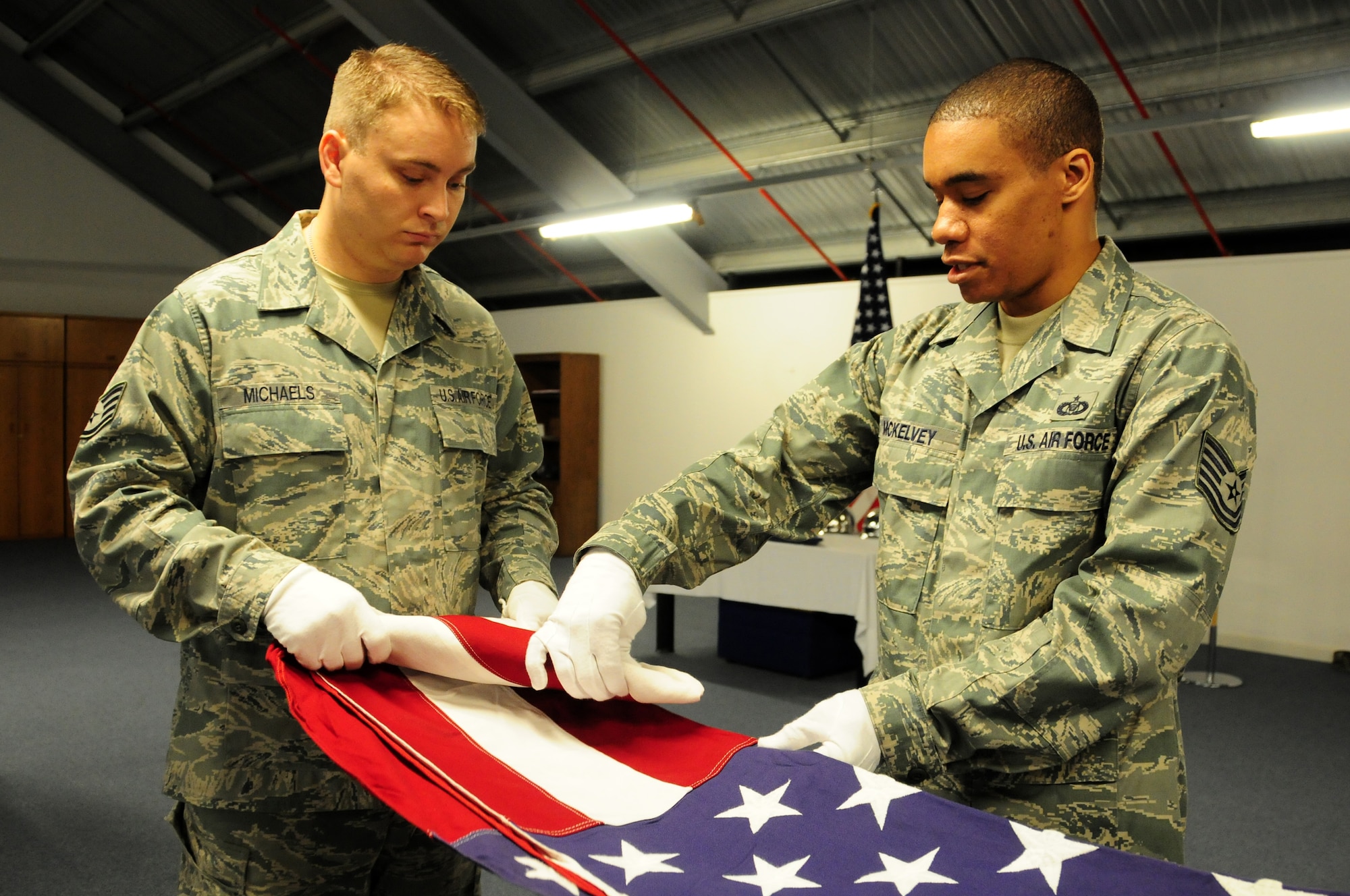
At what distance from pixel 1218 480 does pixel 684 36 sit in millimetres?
5806

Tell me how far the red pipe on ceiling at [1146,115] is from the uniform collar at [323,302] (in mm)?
4260

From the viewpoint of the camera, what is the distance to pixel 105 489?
4.57 ft

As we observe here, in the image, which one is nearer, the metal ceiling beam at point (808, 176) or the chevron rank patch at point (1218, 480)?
the chevron rank patch at point (1218, 480)

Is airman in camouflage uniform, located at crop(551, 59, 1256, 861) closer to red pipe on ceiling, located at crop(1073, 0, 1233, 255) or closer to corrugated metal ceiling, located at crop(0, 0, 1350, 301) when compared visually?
corrugated metal ceiling, located at crop(0, 0, 1350, 301)

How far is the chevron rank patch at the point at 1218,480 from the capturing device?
1172 mm

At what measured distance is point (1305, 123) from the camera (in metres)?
4.30

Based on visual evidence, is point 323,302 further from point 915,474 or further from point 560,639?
point 915,474

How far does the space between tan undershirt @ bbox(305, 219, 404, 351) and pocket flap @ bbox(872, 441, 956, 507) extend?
839 mm

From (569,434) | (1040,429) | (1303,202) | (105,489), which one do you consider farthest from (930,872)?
(569,434)

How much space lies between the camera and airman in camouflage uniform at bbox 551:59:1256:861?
1.18m

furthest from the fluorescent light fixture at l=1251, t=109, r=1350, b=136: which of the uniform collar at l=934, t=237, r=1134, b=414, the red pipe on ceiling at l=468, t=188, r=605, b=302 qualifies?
the red pipe on ceiling at l=468, t=188, r=605, b=302

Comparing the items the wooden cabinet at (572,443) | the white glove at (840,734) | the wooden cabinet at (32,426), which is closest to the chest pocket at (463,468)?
the white glove at (840,734)

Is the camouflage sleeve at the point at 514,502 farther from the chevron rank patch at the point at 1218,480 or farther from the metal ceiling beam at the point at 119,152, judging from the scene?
the metal ceiling beam at the point at 119,152

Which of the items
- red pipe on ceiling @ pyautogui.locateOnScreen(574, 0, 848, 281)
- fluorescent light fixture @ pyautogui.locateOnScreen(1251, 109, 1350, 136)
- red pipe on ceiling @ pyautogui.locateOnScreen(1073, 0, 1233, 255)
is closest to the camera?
fluorescent light fixture @ pyautogui.locateOnScreen(1251, 109, 1350, 136)
